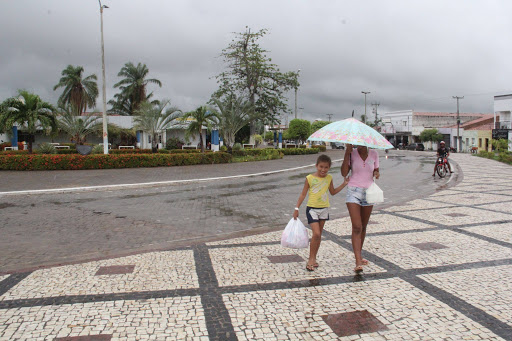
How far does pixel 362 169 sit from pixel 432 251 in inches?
69.2

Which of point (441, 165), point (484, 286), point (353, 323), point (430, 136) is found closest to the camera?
point (353, 323)

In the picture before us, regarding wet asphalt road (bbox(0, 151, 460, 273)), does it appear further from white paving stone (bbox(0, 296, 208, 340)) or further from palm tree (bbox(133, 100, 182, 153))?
palm tree (bbox(133, 100, 182, 153))

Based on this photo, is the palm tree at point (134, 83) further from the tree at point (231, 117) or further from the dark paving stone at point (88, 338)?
the dark paving stone at point (88, 338)

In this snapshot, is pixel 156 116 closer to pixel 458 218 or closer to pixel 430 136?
pixel 458 218

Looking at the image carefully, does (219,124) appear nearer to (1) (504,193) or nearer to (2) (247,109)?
(2) (247,109)

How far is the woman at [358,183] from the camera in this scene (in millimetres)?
4520

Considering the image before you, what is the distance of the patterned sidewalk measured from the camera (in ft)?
10.5

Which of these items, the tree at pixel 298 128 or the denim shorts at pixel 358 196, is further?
the tree at pixel 298 128

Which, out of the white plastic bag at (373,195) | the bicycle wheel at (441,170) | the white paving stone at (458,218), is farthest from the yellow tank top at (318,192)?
the bicycle wheel at (441,170)

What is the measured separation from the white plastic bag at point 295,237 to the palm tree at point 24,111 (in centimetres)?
1962

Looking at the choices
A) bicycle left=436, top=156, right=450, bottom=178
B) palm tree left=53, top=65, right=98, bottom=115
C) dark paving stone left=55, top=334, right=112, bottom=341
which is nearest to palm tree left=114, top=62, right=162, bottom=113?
palm tree left=53, top=65, right=98, bottom=115

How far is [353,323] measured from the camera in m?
3.33

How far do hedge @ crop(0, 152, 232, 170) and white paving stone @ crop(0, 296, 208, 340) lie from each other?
16607mm

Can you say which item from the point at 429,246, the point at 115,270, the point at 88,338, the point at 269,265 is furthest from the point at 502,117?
the point at 88,338
